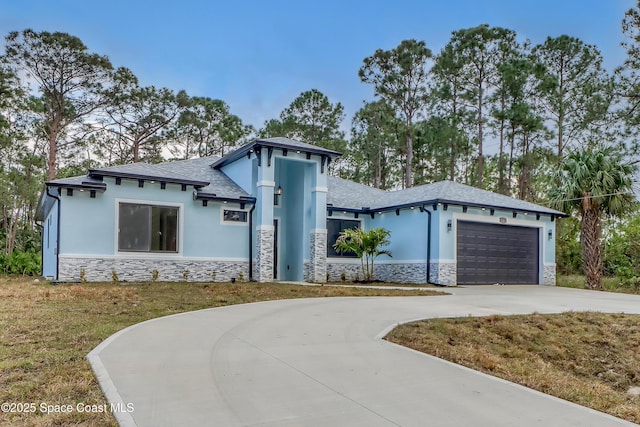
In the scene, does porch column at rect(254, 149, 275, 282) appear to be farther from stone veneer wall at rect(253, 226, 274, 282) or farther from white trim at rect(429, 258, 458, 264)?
white trim at rect(429, 258, 458, 264)

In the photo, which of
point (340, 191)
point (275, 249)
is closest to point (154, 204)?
point (275, 249)

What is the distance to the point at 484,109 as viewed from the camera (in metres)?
27.7

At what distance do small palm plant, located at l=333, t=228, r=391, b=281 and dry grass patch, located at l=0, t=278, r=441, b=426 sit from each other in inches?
162

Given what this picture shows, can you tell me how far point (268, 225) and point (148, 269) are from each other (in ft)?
13.7

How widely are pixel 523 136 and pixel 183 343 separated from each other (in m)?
27.3

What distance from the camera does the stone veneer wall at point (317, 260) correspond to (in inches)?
648

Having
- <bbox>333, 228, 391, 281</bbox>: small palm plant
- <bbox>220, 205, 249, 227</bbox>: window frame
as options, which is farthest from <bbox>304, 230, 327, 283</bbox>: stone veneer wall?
<bbox>220, 205, 249, 227</bbox>: window frame

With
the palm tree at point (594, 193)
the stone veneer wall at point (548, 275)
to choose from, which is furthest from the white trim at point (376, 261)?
the palm tree at point (594, 193)

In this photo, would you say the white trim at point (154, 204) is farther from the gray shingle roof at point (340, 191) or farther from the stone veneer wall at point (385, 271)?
the stone veneer wall at point (385, 271)

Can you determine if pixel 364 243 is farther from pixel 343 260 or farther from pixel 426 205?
pixel 426 205

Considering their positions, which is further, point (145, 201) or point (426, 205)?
point (426, 205)

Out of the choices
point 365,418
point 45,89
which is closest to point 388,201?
point 365,418

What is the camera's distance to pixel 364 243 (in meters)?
16.9

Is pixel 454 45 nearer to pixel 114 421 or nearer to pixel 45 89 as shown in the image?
pixel 45 89
